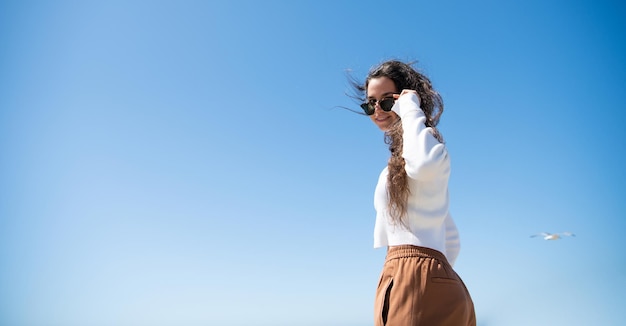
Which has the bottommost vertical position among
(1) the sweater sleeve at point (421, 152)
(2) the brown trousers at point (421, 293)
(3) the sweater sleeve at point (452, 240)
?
(2) the brown trousers at point (421, 293)

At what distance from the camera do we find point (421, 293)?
200 centimetres

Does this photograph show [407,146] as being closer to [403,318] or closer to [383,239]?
[383,239]

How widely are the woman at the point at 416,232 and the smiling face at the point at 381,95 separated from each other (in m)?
0.23

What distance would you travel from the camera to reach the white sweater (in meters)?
2.06

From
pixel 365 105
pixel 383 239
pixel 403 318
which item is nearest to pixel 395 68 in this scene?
pixel 365 105

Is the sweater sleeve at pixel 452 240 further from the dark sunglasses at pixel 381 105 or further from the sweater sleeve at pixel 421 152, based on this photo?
the dark sunglasses at pixel 381 105

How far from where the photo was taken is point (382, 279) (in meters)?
2.21

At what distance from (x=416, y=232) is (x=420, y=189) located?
0.71ft

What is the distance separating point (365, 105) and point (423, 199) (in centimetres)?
92

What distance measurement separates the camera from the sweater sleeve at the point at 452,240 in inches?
A: 102

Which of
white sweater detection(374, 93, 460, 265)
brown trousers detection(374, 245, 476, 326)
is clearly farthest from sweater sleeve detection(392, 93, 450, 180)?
brown trousers detection(374, 245, 476, 326)

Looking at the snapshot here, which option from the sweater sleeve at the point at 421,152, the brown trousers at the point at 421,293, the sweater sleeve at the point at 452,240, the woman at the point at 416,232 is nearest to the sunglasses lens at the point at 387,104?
the woman at the point at 416,232

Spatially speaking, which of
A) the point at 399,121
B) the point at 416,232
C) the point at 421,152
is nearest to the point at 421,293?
the point at 416,232

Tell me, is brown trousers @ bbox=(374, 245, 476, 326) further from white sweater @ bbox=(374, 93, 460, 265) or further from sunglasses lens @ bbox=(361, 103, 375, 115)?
sunglasses lens @ bbox=(361, 103, 375, 115)
